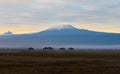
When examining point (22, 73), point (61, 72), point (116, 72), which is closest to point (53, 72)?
point (61, 72)

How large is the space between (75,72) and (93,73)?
1.68 meters

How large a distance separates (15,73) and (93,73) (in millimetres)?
6161

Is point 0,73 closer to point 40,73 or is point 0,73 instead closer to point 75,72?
point 40,73

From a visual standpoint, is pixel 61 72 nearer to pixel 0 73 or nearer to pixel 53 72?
pixel 53 72

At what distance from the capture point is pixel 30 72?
33.1 meters

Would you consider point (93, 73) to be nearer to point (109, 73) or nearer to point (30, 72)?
point (109, 73)

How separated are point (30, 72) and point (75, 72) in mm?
3685

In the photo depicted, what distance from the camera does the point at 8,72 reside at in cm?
3303

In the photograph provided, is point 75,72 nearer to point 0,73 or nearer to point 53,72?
point 53,72

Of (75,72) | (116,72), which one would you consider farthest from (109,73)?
(75,72)

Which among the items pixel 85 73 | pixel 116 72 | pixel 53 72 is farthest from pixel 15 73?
pixel 116 72

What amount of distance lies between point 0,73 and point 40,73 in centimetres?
312

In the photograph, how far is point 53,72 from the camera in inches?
1321

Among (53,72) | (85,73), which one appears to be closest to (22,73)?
(53,72)
